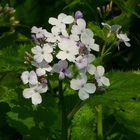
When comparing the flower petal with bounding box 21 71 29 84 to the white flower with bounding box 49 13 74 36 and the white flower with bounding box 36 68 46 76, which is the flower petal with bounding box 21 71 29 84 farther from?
the white flower with bounding box 49 13 74 36

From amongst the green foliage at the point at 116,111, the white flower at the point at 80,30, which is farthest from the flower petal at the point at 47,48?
the green foliage at the point at 116,111

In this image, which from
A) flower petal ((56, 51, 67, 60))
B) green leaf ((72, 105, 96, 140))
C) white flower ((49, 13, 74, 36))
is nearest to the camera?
flower petal ((56, 51, 67, 60))

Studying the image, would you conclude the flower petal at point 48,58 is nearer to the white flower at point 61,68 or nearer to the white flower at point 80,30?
the white flower at point 61,68

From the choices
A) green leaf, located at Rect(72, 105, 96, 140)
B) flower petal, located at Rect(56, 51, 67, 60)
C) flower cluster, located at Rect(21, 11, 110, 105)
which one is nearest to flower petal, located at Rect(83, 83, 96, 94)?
flower cluster, located at Rect(21, 11, 110, 105)

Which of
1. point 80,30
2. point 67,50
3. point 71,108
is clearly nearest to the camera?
point 67,50

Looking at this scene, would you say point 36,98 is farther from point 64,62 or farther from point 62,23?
point 62,23

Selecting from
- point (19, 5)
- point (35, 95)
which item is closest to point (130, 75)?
point (35, 95)

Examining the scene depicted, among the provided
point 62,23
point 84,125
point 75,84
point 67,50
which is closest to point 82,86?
point 75,84

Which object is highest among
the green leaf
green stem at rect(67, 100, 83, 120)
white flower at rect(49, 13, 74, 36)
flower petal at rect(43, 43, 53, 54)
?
white flower at rect(49, 13, 74, 36)

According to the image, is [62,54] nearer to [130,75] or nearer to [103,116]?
[130,75]
